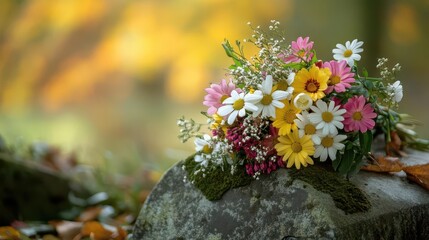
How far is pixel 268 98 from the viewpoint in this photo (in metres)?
1.90

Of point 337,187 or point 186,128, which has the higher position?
point 186,128


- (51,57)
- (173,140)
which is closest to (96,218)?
(173,140)

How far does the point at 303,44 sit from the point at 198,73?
15.3 ft

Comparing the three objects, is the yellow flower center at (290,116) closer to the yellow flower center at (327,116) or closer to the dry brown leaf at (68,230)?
the yellow flower center at (327,116)

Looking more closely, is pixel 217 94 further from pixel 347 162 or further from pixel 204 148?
pixel 347 162

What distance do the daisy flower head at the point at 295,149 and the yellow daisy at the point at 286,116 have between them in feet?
0.11

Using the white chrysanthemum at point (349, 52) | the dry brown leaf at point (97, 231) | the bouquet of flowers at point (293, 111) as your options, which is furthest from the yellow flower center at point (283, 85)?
the dry brown leaf at point (97, 231)

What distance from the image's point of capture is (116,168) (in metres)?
5.27

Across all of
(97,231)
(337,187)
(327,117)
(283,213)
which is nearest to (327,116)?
(327,117)

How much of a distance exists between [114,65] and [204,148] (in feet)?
17.2

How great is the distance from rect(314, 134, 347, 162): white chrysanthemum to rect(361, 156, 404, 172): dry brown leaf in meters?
0.23

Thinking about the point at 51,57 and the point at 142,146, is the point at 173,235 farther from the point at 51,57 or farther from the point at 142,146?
the point at 51,57

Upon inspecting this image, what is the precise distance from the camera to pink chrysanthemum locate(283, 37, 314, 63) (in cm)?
204

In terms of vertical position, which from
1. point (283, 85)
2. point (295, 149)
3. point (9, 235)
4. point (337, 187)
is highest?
point (283, 85)
